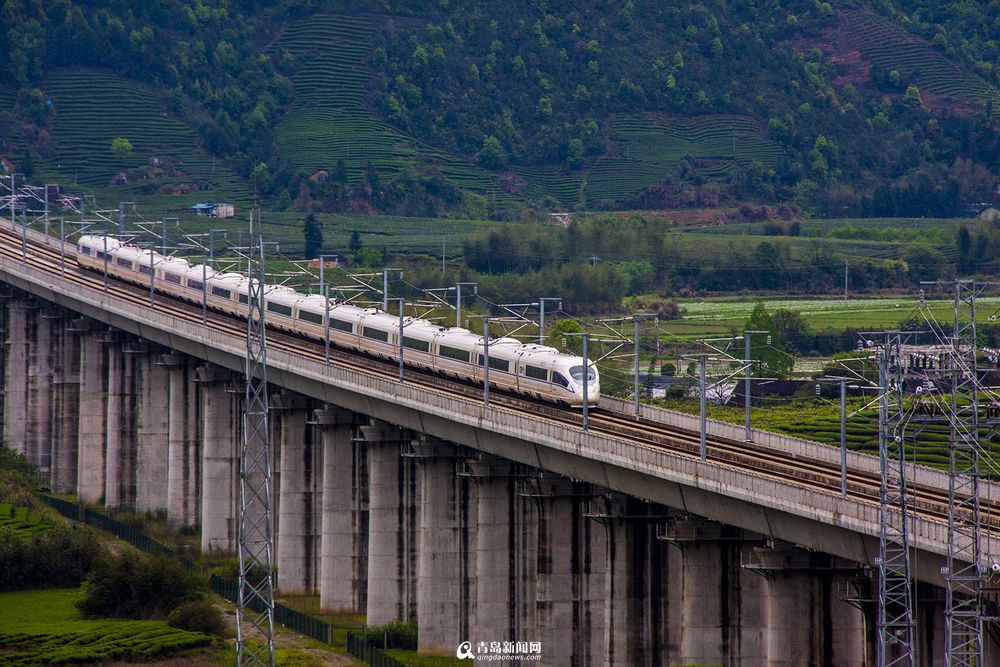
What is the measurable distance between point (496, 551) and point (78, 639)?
19.4 m

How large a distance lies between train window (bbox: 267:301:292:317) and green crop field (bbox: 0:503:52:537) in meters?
19.5

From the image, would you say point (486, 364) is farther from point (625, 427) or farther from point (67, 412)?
point (67, 412)

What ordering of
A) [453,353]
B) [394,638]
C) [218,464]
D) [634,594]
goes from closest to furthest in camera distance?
1. [634,594]
2. [394,638]
3. [453,353]
4. [218,464]

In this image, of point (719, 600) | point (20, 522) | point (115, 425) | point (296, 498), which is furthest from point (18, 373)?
point (719, 600)

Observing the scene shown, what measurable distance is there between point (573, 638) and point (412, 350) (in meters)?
28.3

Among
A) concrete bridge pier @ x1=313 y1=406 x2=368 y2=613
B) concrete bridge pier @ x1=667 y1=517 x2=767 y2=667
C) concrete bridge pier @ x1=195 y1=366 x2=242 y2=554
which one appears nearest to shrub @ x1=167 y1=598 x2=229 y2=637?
concrete bridge pier @ x1=313 y1=406 x2=368 y2=613

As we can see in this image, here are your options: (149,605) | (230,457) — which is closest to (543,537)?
(149,605)

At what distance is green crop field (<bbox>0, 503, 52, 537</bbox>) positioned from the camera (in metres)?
122

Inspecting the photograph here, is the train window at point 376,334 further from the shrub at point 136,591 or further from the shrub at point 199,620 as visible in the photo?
the shrub at point 199,620

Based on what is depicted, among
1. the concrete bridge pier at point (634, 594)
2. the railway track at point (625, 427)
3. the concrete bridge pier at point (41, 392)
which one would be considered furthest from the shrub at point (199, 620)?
the concrete bridge pier at point (41, 392)

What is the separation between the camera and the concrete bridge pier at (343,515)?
111062mm

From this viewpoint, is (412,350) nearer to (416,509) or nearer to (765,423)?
(416,509)

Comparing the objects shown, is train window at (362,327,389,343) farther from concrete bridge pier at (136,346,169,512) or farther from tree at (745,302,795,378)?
tree at (745,302,795,378)

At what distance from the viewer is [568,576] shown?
305 ft
